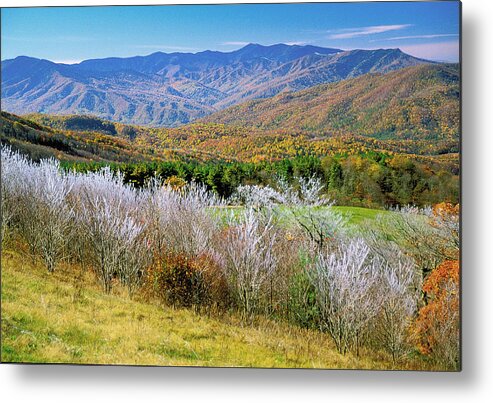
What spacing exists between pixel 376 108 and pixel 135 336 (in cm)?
298

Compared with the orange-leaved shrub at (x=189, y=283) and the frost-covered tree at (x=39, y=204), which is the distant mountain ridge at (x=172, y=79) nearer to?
the frost-covered tree at (x=39, y=204)

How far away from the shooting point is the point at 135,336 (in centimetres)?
540

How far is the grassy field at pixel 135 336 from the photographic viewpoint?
17.3ft

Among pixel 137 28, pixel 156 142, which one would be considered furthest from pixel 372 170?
pixel 137 28

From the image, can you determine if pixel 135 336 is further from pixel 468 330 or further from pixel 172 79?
pixel 468 330

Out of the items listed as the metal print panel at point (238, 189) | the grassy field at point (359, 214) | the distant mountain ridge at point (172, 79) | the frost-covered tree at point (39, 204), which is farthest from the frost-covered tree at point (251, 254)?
the frost-covered tree at point (39, 204)

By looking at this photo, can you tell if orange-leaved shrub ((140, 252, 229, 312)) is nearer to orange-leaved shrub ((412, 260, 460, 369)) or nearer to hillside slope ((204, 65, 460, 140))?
hillside slope ((204, 65, 460, 140))

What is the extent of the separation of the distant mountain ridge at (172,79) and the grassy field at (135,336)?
1.74 metres

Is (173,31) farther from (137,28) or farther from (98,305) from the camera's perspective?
(98,305)

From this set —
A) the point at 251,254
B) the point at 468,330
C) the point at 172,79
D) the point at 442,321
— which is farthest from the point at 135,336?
the point at 468,330

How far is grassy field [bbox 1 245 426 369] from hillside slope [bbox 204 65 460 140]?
1.87 meters

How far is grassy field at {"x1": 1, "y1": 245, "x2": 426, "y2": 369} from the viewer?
5.27m

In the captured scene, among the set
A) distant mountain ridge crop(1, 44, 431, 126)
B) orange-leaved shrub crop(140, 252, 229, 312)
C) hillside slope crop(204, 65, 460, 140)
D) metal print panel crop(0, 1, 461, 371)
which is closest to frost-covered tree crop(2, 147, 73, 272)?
metal print panel crop(0, 1, 461, 371)

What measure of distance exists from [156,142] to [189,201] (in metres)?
0.72
